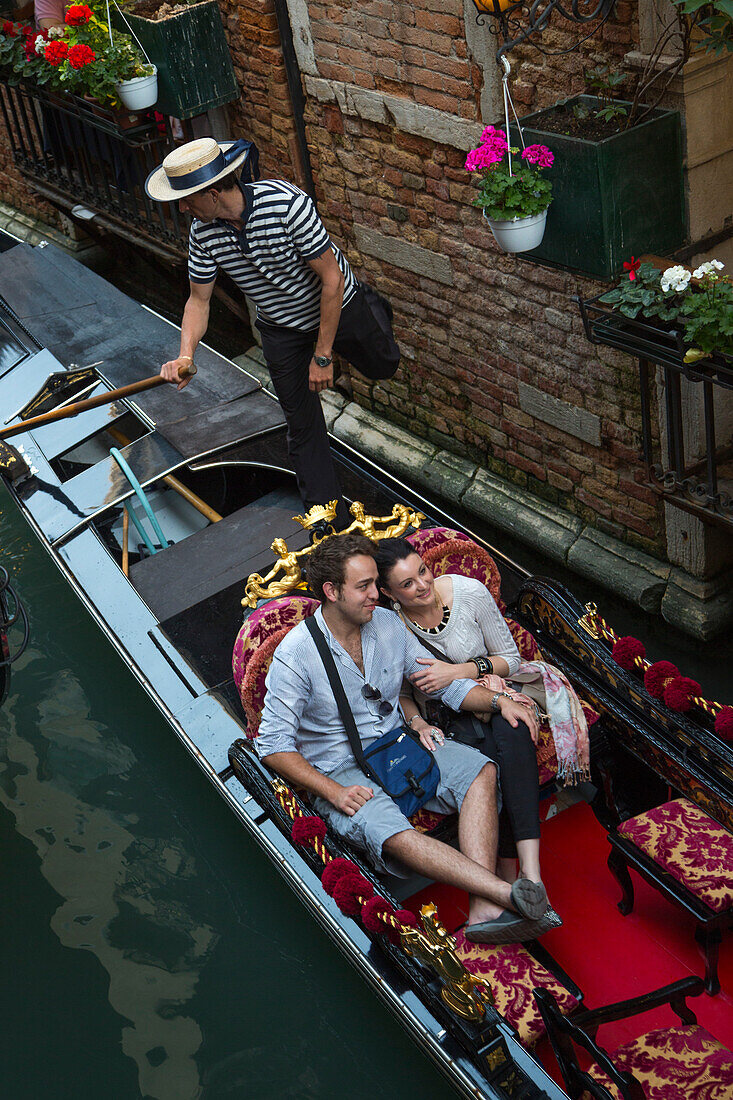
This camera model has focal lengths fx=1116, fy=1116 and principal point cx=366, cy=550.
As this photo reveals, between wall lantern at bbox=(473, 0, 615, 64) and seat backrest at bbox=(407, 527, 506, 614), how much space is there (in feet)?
4.26

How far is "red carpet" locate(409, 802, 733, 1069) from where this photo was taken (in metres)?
2.51

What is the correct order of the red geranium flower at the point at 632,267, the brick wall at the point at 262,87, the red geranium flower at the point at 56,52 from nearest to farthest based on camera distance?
the red geranium flower at the point at 632,267
the brick wall at the point at 262,87
the red geranium flower at the point at 56,52

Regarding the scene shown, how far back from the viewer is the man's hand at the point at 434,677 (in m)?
2.87

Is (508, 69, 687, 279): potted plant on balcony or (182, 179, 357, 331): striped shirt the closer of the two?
(508, 69, 687, 279): potted plant on balcony

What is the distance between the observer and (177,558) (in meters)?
3.74

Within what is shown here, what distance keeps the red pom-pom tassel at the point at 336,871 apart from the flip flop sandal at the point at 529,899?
37 centimetres

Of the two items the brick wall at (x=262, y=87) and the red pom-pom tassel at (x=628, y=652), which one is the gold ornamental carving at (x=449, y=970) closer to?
the red pom-pom tassel at (x=628, y=652)

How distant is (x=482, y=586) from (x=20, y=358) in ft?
9.48

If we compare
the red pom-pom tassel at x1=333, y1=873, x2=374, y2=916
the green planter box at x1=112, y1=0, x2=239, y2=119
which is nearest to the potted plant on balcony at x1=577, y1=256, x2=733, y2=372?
the red pom-pom tassel at x1=333, y1=873, x2=374, y2=916

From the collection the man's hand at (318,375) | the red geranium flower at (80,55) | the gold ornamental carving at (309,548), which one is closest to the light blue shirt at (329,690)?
the gold ornamental carving at (309,548)

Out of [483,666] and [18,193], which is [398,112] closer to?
[483,666]

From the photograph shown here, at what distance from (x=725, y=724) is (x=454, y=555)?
2.90ft

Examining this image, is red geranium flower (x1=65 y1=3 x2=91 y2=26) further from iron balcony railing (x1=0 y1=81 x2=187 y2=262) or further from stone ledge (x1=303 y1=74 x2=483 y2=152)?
stone ledge (x1=303 y1=74 x2=483 y2=152)

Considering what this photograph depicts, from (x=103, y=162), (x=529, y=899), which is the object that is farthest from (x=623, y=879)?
(x=103, y=162)
